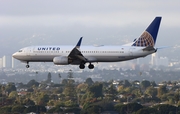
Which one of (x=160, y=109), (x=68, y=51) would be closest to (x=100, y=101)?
(x=160, y=109)

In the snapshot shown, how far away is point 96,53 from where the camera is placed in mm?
91625

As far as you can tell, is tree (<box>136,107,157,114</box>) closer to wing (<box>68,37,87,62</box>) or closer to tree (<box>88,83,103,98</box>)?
wing (<box>68,37,87,62</box>)

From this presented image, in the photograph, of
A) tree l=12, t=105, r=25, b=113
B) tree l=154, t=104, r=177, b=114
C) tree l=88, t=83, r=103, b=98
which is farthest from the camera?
tree l=88, t=83, r=103, b=98

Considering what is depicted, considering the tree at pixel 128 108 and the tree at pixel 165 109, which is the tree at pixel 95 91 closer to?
the tree at pixel 128 108

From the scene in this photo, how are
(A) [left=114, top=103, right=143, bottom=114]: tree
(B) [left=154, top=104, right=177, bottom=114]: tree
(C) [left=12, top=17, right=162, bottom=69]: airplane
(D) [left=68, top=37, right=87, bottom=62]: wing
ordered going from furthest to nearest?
(A) [left=114, top=103, right=143, bottom=114]: tree < (B) [left=154, top=104, right=177, bottom=114]: tree < (C) [left=12, top=17, right=162, bottom=69]: airplane < (D) [left=68, top=37, right=87, bottom=62]: wing

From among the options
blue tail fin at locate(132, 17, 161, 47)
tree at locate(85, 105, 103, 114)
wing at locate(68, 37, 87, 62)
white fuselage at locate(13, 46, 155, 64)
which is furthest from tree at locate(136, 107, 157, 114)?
wing at locate(68, 37, 87, 62)

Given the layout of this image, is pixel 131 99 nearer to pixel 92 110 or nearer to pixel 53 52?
pixel 92 110

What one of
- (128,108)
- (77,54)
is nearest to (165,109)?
(128,108)

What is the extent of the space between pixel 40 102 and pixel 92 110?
1043 inches

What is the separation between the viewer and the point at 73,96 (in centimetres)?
17800

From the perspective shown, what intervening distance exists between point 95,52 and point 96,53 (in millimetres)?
209

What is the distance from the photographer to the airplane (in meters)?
90.9

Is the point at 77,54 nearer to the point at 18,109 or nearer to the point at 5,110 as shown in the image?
the point at 18,109

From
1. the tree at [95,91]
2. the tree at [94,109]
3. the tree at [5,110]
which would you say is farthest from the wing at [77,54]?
the tree at [95,91]
